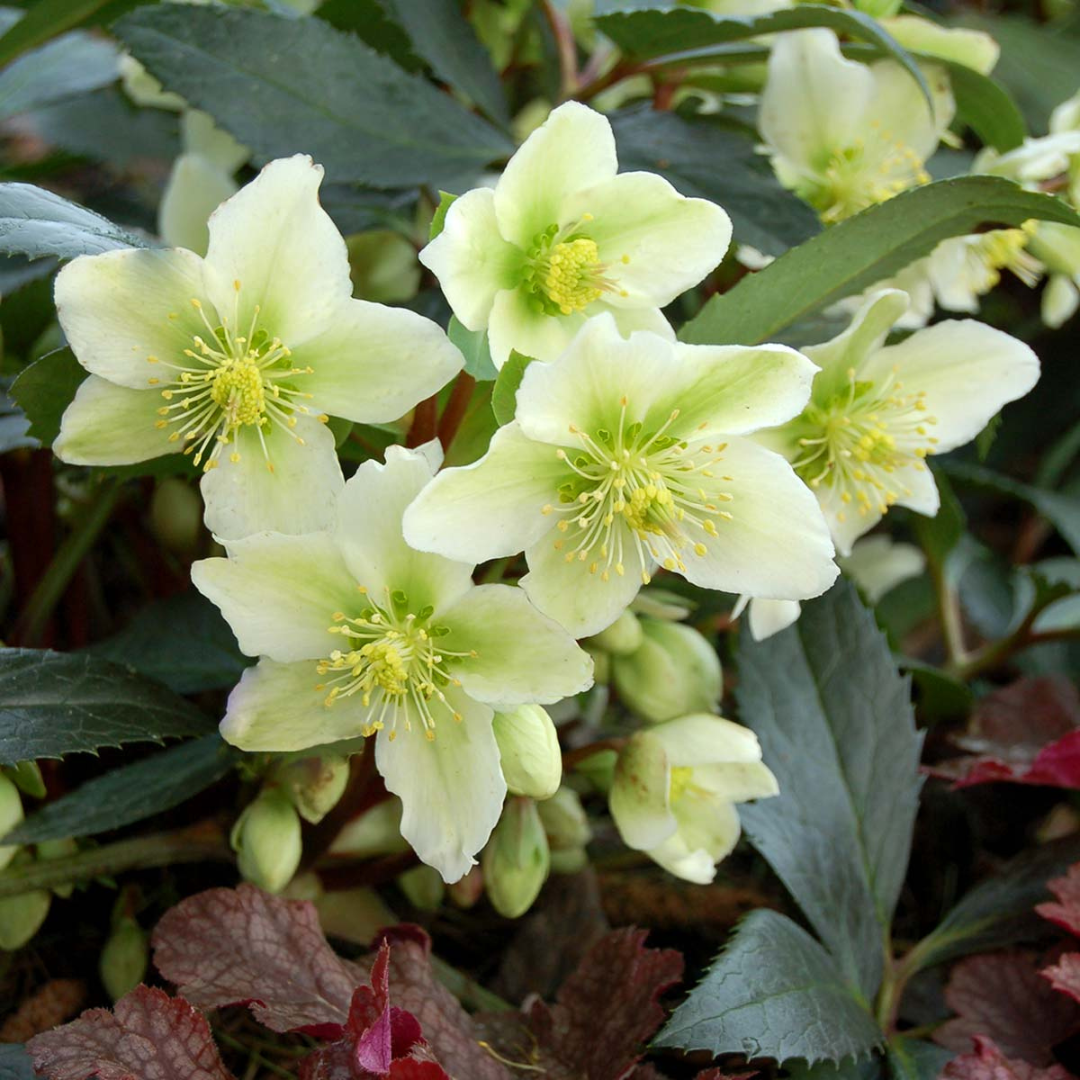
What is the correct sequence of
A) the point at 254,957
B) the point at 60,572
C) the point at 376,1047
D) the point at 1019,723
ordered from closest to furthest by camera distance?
the point at 376,1047
the point at 254,957
the point at 60,572
the point at 1019,723

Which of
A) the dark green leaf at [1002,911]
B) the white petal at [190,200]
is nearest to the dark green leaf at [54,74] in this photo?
the white petal at [190,200]

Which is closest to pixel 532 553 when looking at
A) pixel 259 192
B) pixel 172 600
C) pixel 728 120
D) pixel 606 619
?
pixel 606 619

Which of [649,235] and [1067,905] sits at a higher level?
[649,235]

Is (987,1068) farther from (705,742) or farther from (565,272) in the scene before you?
(565,272)

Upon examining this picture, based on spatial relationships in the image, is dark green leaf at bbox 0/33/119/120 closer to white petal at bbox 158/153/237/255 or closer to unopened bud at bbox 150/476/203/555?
white petal at bbox 158/153/237/255

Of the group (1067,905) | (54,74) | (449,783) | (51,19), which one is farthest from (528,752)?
(54,74)

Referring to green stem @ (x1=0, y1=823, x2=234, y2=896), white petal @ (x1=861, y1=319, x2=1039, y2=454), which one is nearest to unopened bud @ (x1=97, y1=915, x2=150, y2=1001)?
green stem @ (x1=0, y1=823, x2=234, y2=896)
